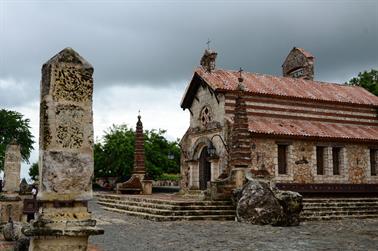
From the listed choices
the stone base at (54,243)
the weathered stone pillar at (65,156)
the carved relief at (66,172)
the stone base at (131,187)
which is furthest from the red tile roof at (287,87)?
the stone base at (54,243)

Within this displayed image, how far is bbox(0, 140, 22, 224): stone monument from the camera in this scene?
13.5 metres

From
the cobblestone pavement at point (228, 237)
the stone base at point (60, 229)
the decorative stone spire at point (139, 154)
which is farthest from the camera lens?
the decorative stone spire at point (139, 154)

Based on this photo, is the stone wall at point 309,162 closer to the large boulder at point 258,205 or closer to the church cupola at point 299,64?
the large boulder at point 258,205

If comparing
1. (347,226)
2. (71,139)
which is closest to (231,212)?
(347,226)

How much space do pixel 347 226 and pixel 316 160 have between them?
10.9 m

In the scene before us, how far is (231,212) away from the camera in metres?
17.5

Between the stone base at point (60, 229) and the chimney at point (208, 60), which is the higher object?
the chimney at point (208, 60)

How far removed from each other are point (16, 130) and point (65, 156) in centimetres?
4360

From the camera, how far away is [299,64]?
34844 mm

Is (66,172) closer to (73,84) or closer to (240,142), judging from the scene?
(73,84)

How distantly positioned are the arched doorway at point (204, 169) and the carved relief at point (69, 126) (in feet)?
68.1

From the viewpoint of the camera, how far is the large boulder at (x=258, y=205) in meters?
15.2

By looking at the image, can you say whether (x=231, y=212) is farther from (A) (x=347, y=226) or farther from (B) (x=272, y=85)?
(B) (x=272, y=85)

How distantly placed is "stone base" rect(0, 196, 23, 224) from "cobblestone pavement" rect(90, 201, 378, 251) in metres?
2.68
